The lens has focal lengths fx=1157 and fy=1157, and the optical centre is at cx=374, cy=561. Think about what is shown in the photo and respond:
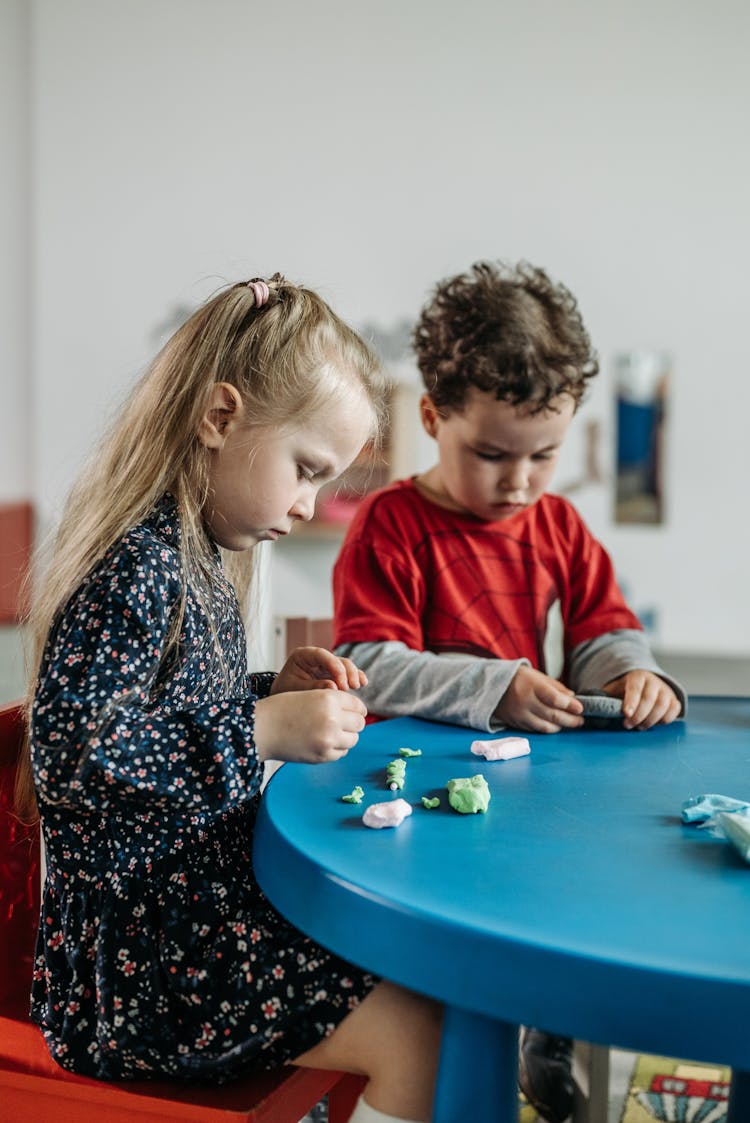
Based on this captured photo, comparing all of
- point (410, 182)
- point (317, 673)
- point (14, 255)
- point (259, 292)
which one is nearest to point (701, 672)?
point (410, 182)

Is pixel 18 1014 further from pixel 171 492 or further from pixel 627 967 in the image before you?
pixel 627 967

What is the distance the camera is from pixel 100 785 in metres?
0.90

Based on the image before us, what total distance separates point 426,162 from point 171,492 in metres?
3.50

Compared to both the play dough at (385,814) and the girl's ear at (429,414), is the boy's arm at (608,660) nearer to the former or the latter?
the girl's ear at (429,414)

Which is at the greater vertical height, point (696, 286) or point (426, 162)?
point (426, 162)

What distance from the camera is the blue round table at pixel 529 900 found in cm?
59

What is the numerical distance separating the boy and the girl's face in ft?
0.97

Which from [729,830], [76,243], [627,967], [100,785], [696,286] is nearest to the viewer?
[627,967]

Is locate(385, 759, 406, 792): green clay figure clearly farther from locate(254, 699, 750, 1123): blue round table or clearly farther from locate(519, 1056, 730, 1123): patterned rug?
locate(519, 1056, 730, 1123): patterned rug

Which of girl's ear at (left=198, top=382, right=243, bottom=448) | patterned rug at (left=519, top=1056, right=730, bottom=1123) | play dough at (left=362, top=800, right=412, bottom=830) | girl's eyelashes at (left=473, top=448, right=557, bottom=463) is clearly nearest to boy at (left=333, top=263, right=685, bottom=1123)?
girl's eyelashes at (left=473, top=448, right=557, bottom=463)

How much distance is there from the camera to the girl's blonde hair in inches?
41.5

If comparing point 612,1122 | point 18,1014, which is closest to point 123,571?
point 18,1014

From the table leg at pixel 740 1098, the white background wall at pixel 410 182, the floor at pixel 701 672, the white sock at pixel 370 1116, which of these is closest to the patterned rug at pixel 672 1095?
the table leg at pixel 740 1098

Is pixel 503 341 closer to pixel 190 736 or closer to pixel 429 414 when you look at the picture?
pixel 429 414
